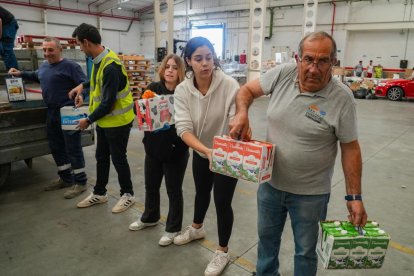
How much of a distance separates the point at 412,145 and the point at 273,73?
5.49 m

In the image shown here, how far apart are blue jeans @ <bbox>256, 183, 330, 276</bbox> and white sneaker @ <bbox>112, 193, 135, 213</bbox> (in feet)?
5.55

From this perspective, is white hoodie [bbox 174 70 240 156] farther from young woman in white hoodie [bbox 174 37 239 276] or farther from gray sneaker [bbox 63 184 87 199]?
gray sneaker [bbox 63 184 87 199]

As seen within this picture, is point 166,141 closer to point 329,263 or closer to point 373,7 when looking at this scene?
point 329,263

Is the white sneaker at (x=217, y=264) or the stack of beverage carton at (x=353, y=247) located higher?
the stack of beverage carton at (x=353, y=247)

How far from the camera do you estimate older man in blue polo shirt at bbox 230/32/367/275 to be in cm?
144

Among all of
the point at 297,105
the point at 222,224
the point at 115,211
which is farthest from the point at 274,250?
the point at 115,211

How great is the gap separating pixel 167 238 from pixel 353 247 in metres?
1.54

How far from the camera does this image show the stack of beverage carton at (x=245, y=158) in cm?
152

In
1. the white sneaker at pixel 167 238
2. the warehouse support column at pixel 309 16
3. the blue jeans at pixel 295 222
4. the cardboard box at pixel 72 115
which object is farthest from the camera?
the warehouse support column at pixel 309 16

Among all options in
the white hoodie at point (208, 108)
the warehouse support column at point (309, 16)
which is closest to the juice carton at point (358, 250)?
the white hoodie at point (208, 108)

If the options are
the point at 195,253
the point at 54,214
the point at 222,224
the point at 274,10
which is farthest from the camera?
the point at 274,10

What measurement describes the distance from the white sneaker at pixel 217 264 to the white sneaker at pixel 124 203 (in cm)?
125

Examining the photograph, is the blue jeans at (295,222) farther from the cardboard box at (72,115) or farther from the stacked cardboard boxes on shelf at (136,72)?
the stacked cardboard boxes on shelf at (136,72)

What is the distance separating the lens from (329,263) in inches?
55.6
